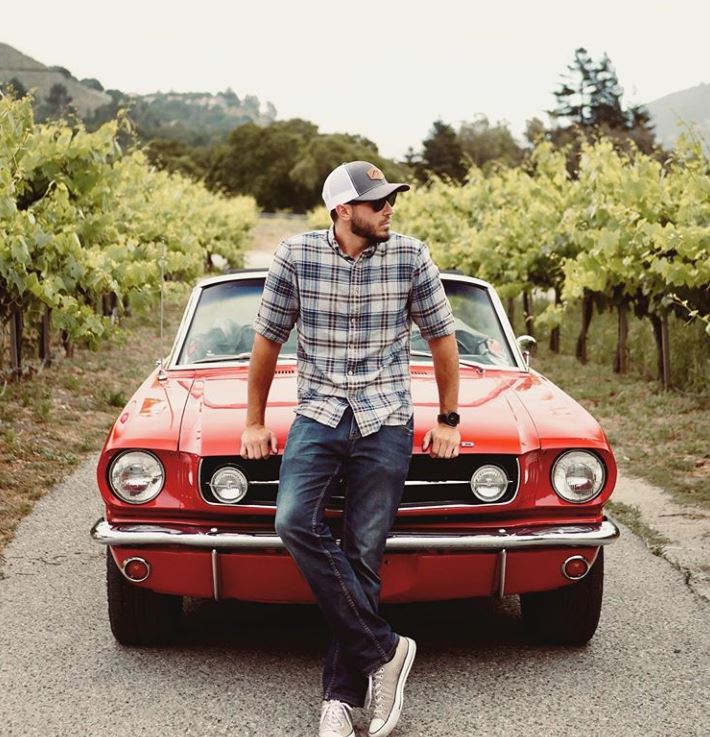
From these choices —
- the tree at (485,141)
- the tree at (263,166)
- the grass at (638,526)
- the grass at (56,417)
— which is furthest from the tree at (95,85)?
the tree at (485,141)

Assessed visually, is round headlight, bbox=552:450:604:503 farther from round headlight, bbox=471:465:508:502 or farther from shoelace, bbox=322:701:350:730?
shoelace, bbox=322:701:350:730

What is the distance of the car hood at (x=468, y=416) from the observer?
13.8 feet

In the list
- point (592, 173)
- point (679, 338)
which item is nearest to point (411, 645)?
point (679, 338)

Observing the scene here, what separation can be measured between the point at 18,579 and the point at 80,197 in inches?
267

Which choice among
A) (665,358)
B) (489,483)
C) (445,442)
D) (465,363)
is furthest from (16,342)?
(445,442)

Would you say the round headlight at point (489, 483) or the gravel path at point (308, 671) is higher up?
the round headlight at point (489, 483)

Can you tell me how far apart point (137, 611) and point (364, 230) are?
1.80 m

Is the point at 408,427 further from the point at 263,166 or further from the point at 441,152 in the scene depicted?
the point at 263,166

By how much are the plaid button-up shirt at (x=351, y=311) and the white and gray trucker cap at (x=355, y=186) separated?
151 millimetres

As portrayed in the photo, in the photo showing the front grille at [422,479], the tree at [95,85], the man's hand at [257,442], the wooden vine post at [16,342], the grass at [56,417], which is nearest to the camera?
the man's hand at [257,442]

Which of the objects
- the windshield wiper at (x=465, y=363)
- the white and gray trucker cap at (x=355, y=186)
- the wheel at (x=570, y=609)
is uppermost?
the white and gray trucker cap at (x=355, y=186)

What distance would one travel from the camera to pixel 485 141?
384ft

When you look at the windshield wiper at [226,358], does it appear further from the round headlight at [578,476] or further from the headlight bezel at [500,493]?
the round headlight at [578,476]

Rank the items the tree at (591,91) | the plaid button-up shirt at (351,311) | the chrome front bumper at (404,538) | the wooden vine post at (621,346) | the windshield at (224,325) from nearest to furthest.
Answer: the plaid button-up shirt at (351,311) < the chrome front bumper at (404,538) < the windshield at (224,325) < the wooden vine post at (621,346) < the tree at (591,91)
